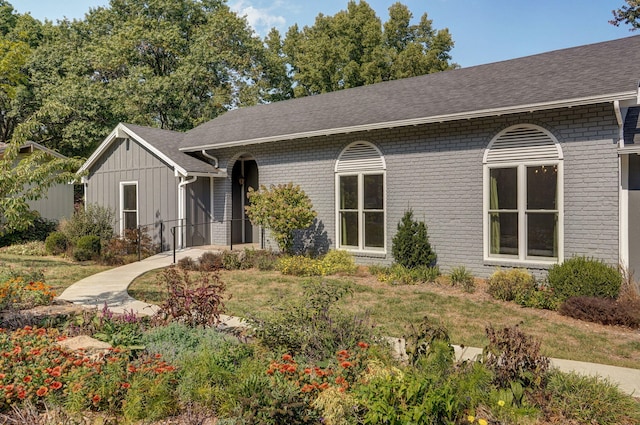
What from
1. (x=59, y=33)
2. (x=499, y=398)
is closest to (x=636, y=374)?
(x=499, y=398)

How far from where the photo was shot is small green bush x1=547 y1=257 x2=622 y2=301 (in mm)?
7242

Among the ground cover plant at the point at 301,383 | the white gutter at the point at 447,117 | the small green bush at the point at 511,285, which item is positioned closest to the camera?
the ground cover plant at the point at 301,383

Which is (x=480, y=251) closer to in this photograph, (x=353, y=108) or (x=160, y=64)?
(x=353, y=108)

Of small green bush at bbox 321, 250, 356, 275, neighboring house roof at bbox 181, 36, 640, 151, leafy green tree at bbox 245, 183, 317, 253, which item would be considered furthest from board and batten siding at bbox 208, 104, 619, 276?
leafy green tree at bbox 245, 183, 317, 253

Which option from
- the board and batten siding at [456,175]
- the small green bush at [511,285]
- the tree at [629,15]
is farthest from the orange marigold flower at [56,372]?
the tree at [629,15]

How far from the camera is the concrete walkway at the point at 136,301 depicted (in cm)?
418

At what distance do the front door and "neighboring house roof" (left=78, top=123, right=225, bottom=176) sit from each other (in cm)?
1093

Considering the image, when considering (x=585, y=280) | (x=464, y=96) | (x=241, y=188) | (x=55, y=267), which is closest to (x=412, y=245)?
(x=585, y=280)

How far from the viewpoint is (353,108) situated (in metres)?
12.5

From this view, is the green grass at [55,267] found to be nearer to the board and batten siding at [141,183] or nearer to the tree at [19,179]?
the tree at [19,179]

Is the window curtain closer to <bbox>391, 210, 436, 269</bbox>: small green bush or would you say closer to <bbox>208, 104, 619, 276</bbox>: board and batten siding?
<bbox>208, 104, 619, 276</bbox>: board and batten siding

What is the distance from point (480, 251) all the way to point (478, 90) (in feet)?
12.7

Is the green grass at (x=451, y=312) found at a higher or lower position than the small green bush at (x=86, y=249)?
lower

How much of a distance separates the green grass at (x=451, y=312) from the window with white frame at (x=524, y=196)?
1523mm
